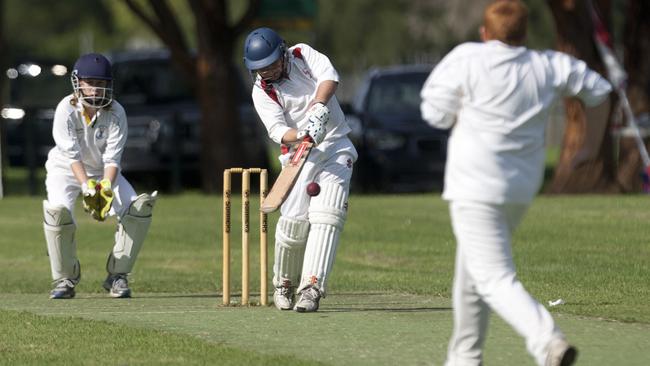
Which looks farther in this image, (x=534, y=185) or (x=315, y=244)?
(x=315, y=244)

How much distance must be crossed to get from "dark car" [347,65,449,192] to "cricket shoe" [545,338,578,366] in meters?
16.4

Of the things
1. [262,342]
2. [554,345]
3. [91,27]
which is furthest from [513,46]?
[91,27]

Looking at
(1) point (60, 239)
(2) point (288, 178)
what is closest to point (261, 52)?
(2) point (288, 178)

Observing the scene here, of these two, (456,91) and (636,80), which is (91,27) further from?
(456,91)

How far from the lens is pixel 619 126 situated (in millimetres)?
24078

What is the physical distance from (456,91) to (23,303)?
16.7 feet

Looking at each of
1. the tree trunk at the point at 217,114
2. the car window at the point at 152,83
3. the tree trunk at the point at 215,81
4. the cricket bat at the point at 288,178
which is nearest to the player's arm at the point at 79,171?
the cricket bat at the point at 288,178

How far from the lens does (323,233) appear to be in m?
9.91

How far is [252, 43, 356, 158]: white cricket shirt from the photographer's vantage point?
32.9 ft

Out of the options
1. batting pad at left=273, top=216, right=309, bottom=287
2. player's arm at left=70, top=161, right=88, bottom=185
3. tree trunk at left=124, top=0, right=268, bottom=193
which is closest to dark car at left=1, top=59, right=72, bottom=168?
tree trunk at left=124, top=0, right=268, bottom=193

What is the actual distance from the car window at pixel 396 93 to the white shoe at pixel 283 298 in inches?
535

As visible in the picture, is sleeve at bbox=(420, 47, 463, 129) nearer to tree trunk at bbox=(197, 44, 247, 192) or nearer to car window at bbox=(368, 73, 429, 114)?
car window at bbox=(368, 73, 429, 114)

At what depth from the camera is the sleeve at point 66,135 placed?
11156mm

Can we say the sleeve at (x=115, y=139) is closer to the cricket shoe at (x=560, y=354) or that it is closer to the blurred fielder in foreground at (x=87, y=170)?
the blurred fielder in foreground at (x=87, y=170)
